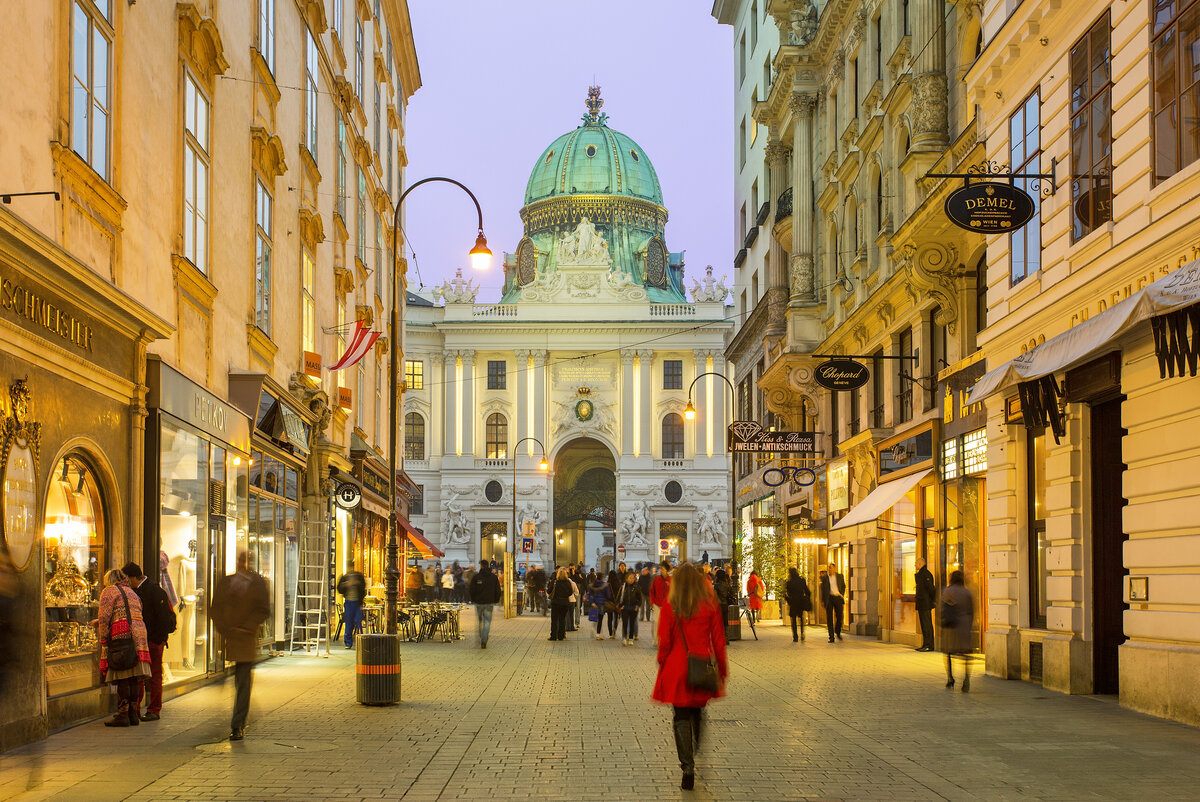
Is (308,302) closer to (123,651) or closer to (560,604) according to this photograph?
(560,604)

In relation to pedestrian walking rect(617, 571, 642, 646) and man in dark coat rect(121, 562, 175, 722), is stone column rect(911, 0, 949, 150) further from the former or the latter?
man in dark coat rect(121, 562, 175, 722)

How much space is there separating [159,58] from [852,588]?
832 inches

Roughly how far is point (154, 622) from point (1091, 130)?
11.4 meters

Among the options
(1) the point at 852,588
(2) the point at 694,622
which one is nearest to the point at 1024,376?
(2) the point at 694,622

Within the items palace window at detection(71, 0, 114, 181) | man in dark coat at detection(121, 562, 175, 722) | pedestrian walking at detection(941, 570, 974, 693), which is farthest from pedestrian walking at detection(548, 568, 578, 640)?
palace window at detection(71, 0, 114, 181)

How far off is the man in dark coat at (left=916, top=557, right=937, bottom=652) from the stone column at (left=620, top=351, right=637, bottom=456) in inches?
2176

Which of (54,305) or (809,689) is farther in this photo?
(809,689)

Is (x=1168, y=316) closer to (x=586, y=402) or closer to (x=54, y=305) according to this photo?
(x=54, y=305)

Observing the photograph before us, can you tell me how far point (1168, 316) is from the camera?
12.3m

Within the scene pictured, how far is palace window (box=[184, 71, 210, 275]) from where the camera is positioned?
1725 cm

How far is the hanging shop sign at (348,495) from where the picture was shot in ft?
96.0

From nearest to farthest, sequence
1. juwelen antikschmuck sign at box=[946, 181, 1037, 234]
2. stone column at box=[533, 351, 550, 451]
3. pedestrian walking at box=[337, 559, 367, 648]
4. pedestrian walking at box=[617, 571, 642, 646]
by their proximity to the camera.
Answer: juwelen antikschmuck sign at box=[946, 181, 1037, 234] < pedestrian walking at box=[337, 559, 367, 648] < pedestrian walking at box=[617, 571, 642, 646] < stone column at box=[533, 351, 550, 451]

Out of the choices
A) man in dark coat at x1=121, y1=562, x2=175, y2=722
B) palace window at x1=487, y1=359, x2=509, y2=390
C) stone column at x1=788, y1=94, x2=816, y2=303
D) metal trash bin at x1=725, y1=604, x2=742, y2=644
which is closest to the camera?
man in dark coat at x1=121, y1=562, x2=175, y2=722

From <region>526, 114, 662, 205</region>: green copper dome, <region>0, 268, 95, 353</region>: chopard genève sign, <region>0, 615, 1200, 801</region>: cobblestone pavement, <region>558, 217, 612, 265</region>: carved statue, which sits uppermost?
<region>526, 114, 662, 205</region>: green copper dome
